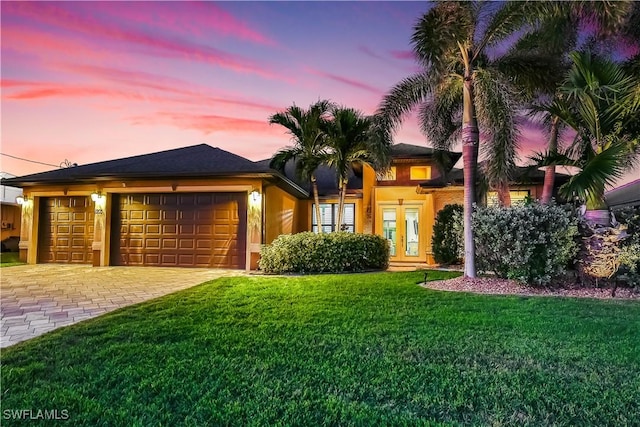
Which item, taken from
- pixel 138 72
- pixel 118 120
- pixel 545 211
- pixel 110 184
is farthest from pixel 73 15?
pixel 545 211

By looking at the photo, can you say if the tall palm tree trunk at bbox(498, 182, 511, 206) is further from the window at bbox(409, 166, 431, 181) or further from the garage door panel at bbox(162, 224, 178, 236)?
the garage door panel at bbox(162, 224, 178, 236)

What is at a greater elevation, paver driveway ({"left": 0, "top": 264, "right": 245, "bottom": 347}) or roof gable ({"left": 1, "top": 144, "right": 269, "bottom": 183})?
roof gable ({"left": 1, "top": 144, "right": 269, "bottom": 183})

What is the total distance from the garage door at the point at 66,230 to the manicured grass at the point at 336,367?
356 inches

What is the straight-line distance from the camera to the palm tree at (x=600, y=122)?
6.73 meters

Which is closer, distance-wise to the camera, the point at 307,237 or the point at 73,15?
the point at 73,15

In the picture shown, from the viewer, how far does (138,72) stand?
10.3 m

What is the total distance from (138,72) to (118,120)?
8.34 feet

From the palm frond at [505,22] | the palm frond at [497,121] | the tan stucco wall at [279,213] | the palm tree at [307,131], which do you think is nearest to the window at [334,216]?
the tan stucco wall at [279,213]

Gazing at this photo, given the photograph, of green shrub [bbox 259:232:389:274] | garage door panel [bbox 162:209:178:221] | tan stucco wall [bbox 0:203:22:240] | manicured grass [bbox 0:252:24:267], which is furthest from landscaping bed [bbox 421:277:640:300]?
tan stucco wall [bbox 0:203:22:240]

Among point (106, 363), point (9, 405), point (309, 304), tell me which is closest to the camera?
point (9, 405)

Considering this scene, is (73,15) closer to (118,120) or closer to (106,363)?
(118,120)

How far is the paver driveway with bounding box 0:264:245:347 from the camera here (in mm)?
4891

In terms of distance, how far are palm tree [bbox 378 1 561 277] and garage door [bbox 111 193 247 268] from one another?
5.96 m

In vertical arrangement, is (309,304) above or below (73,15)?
below
